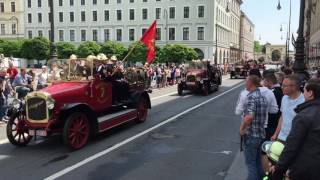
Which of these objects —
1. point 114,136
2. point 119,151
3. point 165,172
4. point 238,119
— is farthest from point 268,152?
point 238,119

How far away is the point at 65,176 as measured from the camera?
7289 mm

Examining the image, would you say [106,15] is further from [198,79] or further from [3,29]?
[198,79]

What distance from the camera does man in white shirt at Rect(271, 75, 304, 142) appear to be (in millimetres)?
4777

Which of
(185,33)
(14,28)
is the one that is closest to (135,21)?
(185,33)

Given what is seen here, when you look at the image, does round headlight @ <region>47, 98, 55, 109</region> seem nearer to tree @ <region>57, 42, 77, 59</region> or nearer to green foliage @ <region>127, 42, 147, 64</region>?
green foliage @ <region>127, 42, 147, 64</region>

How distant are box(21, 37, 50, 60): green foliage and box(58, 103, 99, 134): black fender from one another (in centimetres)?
6486

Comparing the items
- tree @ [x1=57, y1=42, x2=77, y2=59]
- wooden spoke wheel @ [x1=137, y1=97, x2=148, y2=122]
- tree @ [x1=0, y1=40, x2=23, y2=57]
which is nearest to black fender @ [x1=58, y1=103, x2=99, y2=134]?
wooden spoke wheel @ [x1=137, y1=97, x2=148, y2=122]

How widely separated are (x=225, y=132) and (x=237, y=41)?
375ft

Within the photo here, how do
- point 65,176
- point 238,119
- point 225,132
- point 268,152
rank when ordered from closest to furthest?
1. point 268,152
2. point 65,176
3. point 225,132
4. point 238,119

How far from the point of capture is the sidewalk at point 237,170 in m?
7.14

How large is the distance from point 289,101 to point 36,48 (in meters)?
70.9

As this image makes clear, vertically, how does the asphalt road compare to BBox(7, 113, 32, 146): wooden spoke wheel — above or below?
below

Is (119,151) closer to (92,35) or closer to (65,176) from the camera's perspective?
(65,176)

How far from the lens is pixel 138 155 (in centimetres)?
887
